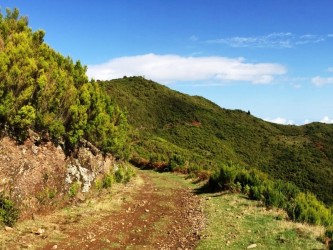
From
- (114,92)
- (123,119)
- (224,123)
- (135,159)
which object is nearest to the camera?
(123,119)

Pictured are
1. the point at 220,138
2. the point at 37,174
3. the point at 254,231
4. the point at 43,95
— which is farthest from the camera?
the point at 220,138

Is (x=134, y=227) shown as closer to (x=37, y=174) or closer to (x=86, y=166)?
(x=37, y=174)

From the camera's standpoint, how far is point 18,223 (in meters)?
11.1

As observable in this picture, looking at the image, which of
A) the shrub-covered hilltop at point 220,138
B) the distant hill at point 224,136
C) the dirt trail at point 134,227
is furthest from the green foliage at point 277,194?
the distant hill at point 224,136

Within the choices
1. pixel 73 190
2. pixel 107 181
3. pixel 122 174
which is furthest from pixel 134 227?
pixel 122 174

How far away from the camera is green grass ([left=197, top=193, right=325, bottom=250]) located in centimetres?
1065

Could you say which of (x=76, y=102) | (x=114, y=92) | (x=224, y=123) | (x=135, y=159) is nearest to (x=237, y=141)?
(x=224, y=123)

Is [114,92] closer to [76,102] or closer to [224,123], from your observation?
[224,123]

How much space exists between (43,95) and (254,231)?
32.7ft

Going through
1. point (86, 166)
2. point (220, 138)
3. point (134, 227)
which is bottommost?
point (134, 227)

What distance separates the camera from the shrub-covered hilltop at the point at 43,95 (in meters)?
12.6

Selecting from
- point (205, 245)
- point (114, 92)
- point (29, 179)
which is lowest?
point (205, 245)

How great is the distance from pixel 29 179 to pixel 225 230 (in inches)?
297

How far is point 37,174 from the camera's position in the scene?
1275 centimetres
